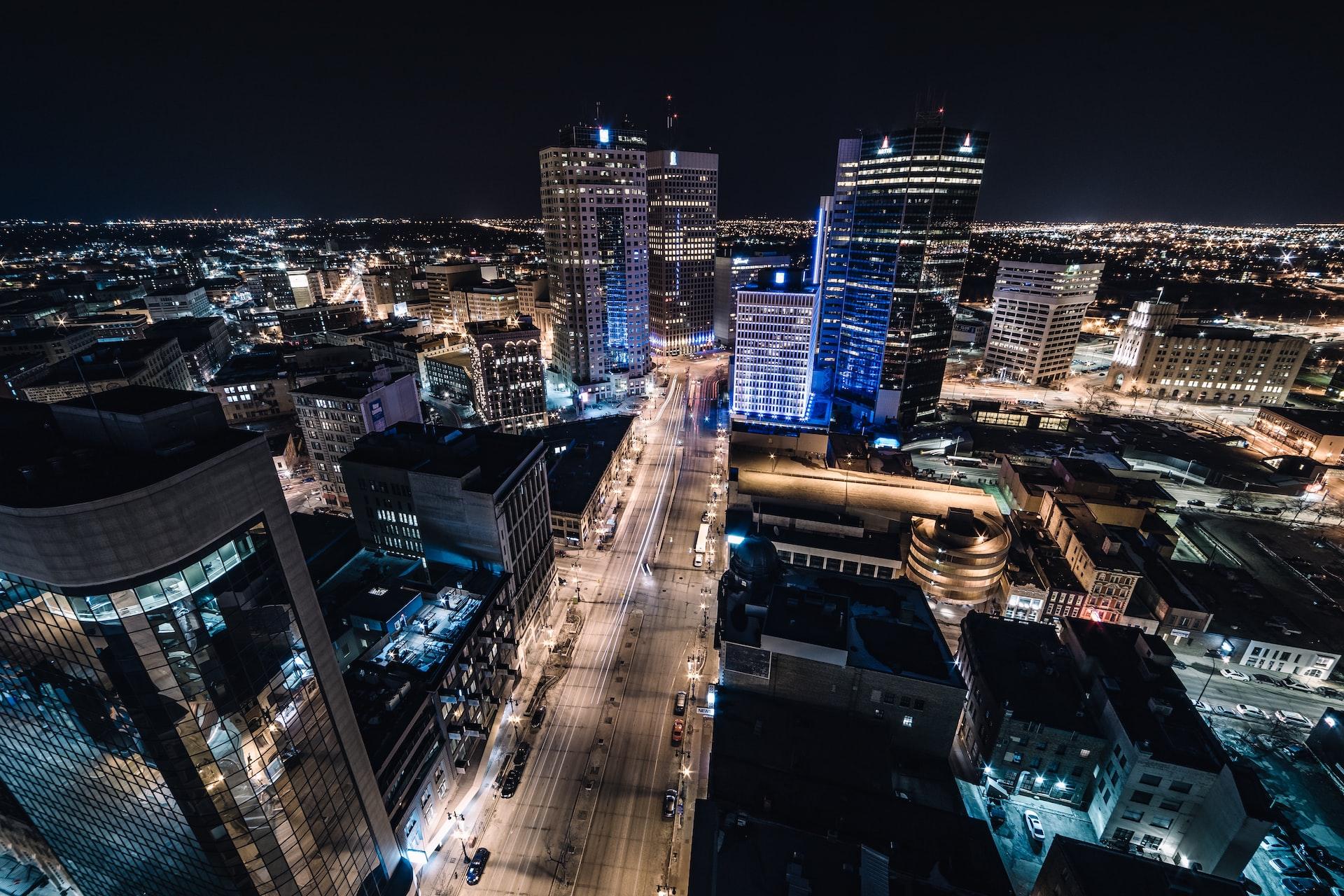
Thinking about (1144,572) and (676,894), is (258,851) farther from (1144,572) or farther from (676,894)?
(1144,572)

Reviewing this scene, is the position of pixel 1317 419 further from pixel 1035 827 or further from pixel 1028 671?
pixel 1035 827

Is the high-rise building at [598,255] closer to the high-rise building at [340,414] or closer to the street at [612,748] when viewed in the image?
the high-rise building at [340,414]

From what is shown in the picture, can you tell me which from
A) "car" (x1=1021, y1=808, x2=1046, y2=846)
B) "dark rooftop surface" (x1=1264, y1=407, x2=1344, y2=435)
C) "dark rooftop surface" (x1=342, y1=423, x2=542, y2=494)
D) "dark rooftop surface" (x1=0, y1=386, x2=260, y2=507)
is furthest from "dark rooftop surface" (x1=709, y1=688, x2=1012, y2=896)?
"dark rooftop surface" (x1=1264, y1=407, x2=1344, y2=435)

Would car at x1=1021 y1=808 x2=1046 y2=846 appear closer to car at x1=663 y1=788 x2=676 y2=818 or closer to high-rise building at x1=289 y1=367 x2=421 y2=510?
car at x1=663 y1=788 x2=676 y2=818

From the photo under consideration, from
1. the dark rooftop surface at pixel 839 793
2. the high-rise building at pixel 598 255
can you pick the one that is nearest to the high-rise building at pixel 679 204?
the high-rise building at pixel 598 255

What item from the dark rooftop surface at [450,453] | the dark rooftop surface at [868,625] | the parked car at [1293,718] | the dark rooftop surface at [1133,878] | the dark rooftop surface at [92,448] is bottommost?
the parked car at [1293,718]

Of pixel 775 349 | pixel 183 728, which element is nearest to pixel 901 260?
pixel 775 349

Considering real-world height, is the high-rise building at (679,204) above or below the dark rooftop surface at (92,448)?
above
